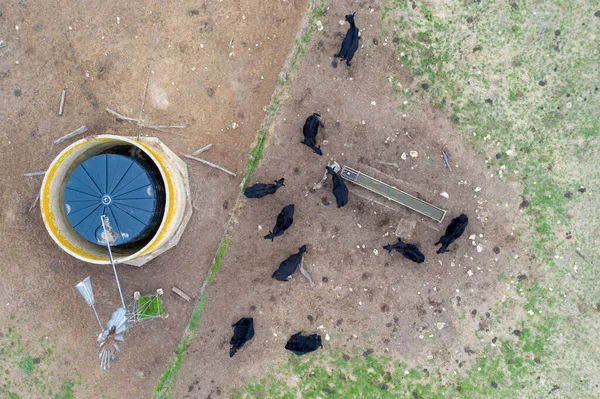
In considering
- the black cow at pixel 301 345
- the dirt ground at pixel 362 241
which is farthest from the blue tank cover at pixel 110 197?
the black cow at pixel 301 345

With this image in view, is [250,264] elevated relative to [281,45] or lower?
lower

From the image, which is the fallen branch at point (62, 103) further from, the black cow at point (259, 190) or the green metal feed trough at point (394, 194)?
the green metal feed trough at point (394, 194)

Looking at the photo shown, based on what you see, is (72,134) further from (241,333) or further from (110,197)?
(241,333)

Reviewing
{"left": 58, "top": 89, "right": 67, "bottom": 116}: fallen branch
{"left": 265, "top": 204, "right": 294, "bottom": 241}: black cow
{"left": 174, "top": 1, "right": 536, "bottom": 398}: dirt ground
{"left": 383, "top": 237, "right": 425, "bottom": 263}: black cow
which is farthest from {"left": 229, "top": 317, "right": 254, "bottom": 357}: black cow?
{"left": 58, "top": 89, "right": 67, "bottom": 116}: fallen branch

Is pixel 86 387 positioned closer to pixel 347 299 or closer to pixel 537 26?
pixel 347 299

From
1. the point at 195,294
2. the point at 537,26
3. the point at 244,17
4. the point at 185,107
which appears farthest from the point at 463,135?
the point at 195,294

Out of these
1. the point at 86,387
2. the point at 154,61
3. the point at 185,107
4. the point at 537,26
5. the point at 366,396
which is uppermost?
the point at 537,26

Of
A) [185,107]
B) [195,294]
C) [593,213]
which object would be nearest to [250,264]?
[195,294]
